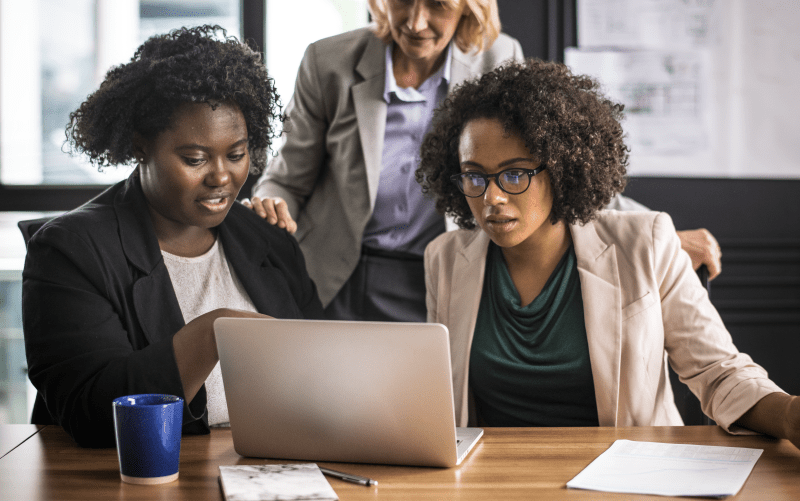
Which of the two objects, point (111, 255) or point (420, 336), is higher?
point (111, 255)

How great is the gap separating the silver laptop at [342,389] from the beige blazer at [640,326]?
1.74 ft

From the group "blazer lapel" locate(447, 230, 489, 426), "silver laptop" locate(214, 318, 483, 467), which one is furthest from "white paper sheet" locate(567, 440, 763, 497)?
"blazer lapel" locate(447, 230, 489, 426)

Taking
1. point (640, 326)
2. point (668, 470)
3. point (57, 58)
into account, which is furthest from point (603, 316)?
point (57, 58)

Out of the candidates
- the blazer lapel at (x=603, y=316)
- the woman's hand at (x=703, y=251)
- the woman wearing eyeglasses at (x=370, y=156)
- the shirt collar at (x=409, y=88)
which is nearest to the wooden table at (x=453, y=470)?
the blazer lapel at (x=603, y=316)

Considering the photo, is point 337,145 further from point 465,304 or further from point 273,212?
point 465,304

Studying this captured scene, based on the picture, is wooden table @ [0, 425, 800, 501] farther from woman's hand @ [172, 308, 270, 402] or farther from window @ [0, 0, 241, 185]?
window @ [0, 0, 241, 185]

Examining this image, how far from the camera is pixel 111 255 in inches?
54.4

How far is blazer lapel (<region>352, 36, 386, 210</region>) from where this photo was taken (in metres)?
2.13

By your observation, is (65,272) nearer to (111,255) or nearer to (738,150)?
(111,255)

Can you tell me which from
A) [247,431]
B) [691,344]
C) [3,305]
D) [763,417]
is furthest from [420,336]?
[3,305]

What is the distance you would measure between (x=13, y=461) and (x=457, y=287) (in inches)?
38.3

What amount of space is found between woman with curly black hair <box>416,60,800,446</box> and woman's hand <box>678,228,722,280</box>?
0.38 feet

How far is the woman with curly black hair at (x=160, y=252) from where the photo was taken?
1.21m

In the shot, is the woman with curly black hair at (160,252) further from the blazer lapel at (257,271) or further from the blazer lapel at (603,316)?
the blazer lapel at (603,316)
